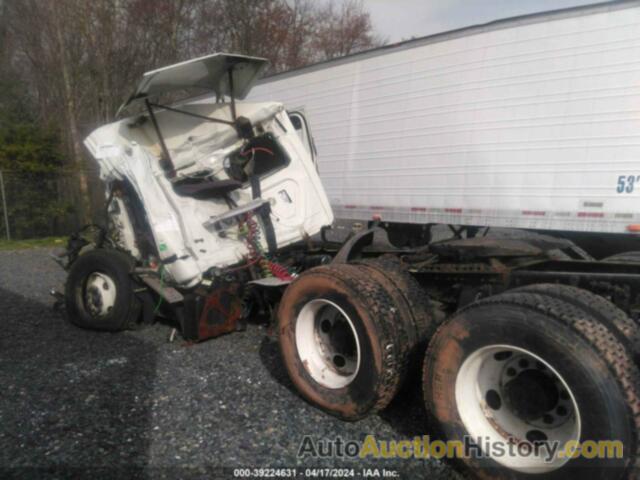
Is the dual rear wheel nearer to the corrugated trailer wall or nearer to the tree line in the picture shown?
the corrugated trailer wall

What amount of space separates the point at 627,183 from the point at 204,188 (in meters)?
5.03

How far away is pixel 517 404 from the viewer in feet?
8.44

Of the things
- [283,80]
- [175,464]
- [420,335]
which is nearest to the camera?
[175,464]

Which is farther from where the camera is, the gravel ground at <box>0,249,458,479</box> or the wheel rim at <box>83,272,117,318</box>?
the wheel rim at <box>83,272,117,318</box>

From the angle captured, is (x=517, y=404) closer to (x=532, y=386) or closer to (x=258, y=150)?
(x=532, y=386)

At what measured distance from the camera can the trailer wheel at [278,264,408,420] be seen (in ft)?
10.1

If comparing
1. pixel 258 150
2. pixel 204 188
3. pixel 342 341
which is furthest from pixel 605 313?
pixel 258 150

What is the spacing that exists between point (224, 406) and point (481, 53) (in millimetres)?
6280

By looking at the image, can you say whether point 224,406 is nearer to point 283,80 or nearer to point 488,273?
point 488,273

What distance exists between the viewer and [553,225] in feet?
22.0

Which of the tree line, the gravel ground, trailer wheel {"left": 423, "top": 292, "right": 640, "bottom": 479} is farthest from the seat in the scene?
the tree line

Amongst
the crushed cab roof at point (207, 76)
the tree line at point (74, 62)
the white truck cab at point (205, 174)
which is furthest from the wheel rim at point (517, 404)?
the tree line at point (74, 62)

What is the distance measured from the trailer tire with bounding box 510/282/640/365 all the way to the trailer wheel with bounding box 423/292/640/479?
52 millimetres

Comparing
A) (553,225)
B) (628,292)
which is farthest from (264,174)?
(553,225)
